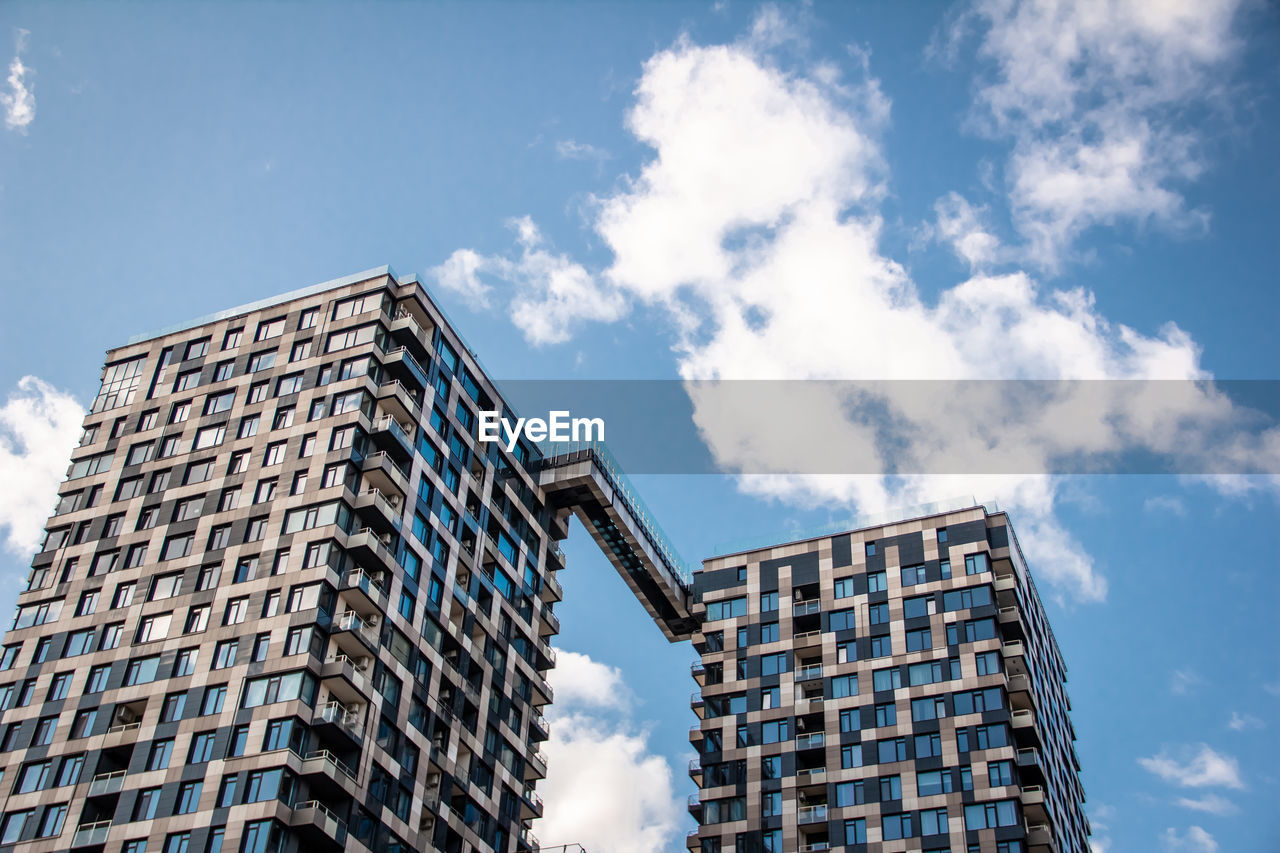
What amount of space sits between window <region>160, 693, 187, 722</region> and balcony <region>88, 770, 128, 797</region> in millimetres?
3942

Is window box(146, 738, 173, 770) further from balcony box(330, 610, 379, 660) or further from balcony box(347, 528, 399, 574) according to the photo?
balcony box(347, 528, 399, 574)

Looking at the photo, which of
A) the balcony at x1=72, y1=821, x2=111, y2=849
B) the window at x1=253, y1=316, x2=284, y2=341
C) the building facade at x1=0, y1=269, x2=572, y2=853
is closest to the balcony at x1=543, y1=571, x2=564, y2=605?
the building facade at x1=0, y1=269, x2=572, y2=853

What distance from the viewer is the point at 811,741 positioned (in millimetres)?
114625

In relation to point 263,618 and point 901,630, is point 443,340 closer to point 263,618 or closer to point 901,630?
point 263,618

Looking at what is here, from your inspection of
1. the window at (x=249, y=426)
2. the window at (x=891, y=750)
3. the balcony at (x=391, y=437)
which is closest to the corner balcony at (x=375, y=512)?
the balcony at (x=391, y=437)

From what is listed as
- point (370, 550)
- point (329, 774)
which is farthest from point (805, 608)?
point (329, 774)

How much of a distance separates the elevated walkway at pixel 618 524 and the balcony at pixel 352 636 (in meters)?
30.2

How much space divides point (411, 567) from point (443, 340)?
20.4 m

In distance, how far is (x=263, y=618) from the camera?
87250 millimetres

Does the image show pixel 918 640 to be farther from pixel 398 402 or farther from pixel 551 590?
pixel 398 402

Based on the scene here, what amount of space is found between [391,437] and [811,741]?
4435 centimetres

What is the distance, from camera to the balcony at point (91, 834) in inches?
3177

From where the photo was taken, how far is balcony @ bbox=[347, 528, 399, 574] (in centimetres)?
8994

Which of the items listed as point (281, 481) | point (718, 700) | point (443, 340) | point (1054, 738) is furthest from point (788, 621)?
point (281, 481)
